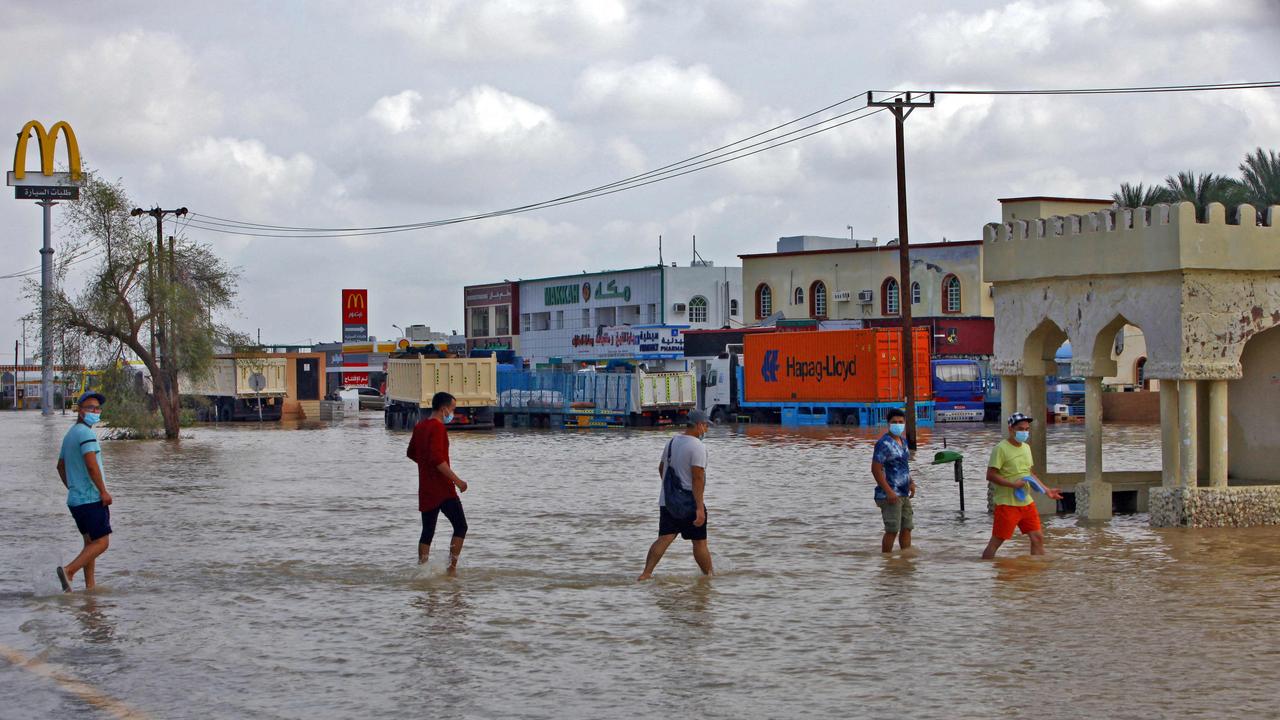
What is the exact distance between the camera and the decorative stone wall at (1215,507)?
1848 cm

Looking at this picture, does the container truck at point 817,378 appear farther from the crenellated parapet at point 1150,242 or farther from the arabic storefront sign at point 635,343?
the crenellated parapet at point 1150,242

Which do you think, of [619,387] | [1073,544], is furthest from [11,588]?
[619,387]

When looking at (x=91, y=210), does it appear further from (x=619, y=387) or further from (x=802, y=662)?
(x=802, y=662)

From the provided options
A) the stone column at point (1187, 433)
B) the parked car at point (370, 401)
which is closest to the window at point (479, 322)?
the parked car at point (370, 401)

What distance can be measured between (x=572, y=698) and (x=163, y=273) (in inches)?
1640

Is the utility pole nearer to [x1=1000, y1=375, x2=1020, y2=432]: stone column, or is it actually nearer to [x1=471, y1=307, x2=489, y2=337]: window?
[x1=1000, y1=375, x2=1020, y2=432]: stone column

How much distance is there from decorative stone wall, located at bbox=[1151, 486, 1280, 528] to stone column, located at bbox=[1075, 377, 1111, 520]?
1062mm

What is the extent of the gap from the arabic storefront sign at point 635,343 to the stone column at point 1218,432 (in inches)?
1743

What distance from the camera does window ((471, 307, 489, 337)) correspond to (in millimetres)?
95406

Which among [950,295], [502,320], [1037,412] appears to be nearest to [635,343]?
[950,295]

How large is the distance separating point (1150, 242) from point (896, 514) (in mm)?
5060

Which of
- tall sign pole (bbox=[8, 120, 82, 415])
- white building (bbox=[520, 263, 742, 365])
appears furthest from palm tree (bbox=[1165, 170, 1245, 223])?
tall sign pole (bbox=[8, 120, 82, 415])

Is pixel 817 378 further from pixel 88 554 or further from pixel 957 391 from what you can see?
pixel 88 554

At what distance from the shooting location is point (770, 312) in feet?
245
